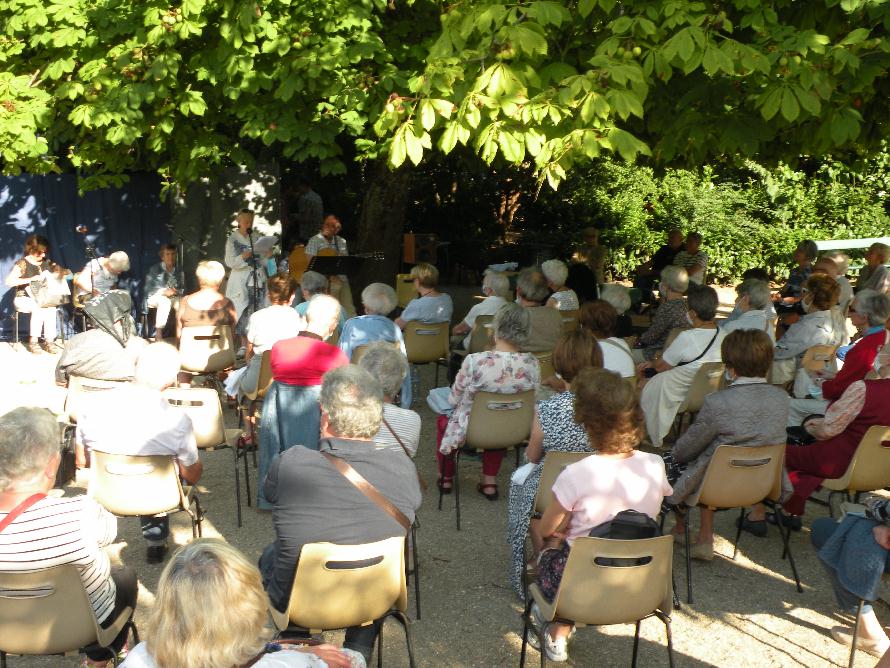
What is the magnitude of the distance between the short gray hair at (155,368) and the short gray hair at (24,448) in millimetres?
1193

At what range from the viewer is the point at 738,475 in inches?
183

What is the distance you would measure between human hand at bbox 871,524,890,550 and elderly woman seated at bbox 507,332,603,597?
50.9 inches

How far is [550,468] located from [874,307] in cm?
287

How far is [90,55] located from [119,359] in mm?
4068

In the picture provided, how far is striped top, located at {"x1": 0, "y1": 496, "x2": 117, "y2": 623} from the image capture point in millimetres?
3109

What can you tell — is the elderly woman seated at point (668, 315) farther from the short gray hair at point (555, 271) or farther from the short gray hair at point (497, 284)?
the short gray hair at point (497, 284)

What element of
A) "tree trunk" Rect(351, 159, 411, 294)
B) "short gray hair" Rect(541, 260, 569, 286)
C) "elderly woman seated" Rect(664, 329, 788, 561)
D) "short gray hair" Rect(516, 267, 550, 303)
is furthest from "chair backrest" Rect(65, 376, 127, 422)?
"tree trunk" Rect(351, 159, 411, 294)

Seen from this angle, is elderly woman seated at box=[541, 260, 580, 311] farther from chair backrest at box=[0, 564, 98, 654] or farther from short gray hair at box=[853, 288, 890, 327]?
chair backrest at box=[0, 564, 98, 654]

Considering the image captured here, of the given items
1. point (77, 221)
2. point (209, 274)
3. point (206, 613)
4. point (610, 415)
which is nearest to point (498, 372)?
point (610, 415)

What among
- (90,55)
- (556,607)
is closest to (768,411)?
(556,607)

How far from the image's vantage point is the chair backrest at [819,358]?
6777 millimetres

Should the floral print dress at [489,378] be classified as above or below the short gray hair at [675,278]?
below

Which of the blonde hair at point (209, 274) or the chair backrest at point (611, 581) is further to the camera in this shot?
the blonde hair at point (209, 274)

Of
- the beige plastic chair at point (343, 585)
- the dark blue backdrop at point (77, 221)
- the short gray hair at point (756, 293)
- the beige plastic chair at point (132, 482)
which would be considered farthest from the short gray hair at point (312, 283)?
the dark blue backdrop at point (77, 221)
